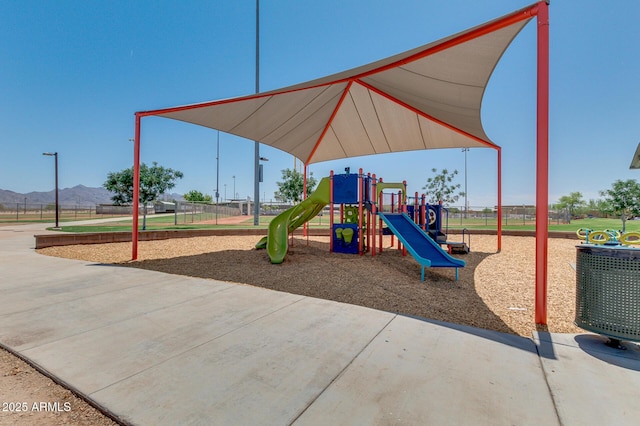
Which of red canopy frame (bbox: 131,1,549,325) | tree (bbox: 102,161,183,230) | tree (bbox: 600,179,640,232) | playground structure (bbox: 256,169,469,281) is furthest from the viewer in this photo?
tree (bbox: 600,179,640,232)

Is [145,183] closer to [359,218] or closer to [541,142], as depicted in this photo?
[359,218]

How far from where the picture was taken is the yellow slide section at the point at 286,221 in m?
8.23

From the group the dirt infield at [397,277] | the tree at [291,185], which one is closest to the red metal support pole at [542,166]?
the dirt infield at [397,277]

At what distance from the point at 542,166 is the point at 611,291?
1612mm

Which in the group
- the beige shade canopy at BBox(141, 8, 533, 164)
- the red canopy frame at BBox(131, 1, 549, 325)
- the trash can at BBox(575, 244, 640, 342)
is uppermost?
the beige shade canopy at BBox(141, 8, 533, 164)

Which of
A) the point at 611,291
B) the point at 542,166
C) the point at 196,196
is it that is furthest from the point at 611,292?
the point at 196,196

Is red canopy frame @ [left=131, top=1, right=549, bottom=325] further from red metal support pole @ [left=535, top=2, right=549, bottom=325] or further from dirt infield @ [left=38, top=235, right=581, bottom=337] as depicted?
→ dirt infield @ [left=38, top=235, right=581, bottom=337]

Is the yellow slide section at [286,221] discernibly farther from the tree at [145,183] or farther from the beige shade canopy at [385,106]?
the tree at [145,183]

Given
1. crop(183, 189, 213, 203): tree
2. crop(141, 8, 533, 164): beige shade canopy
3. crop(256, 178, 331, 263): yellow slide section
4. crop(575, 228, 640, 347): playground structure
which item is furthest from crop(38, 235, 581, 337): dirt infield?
crop(183, 189, 213, 203): tree

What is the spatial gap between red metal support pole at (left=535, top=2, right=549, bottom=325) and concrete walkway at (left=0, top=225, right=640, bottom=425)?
592mm

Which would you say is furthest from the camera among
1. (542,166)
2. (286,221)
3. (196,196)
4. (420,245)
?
(196,196)

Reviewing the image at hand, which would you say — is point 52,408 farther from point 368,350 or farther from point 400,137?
point 400,137

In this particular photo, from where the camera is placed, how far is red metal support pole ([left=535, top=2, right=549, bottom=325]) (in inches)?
149

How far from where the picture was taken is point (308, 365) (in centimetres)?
271
